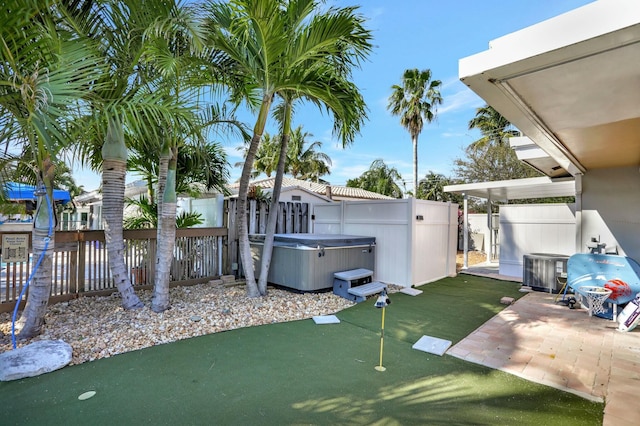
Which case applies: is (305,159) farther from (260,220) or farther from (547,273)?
(547,273)

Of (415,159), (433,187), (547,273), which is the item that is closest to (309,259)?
(547,273)

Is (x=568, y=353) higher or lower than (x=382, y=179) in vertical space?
lower

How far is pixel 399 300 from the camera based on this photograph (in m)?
5.91

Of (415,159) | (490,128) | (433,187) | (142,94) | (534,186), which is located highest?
(490,128)

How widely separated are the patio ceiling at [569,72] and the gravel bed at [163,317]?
3.88 meters

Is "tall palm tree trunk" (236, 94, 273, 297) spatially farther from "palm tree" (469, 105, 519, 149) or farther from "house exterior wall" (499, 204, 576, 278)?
"palm tree" (469, 105, 519, 149)

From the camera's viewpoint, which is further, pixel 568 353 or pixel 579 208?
pixel 579 208

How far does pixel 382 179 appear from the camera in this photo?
83.3 ft

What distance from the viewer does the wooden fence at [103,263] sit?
176 inches

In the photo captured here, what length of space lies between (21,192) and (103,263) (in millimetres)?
1844

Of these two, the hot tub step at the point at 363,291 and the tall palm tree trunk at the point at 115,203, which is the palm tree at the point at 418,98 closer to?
the hot tub step at the point at 363,291

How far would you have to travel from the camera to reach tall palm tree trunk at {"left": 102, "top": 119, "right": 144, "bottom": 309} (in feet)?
14.0

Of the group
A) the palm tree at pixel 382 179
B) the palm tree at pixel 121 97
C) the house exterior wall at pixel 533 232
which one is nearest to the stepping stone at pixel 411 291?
the house exterior wall at pixel 533 232

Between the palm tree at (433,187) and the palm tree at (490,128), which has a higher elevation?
the palm tree at (490,128)
